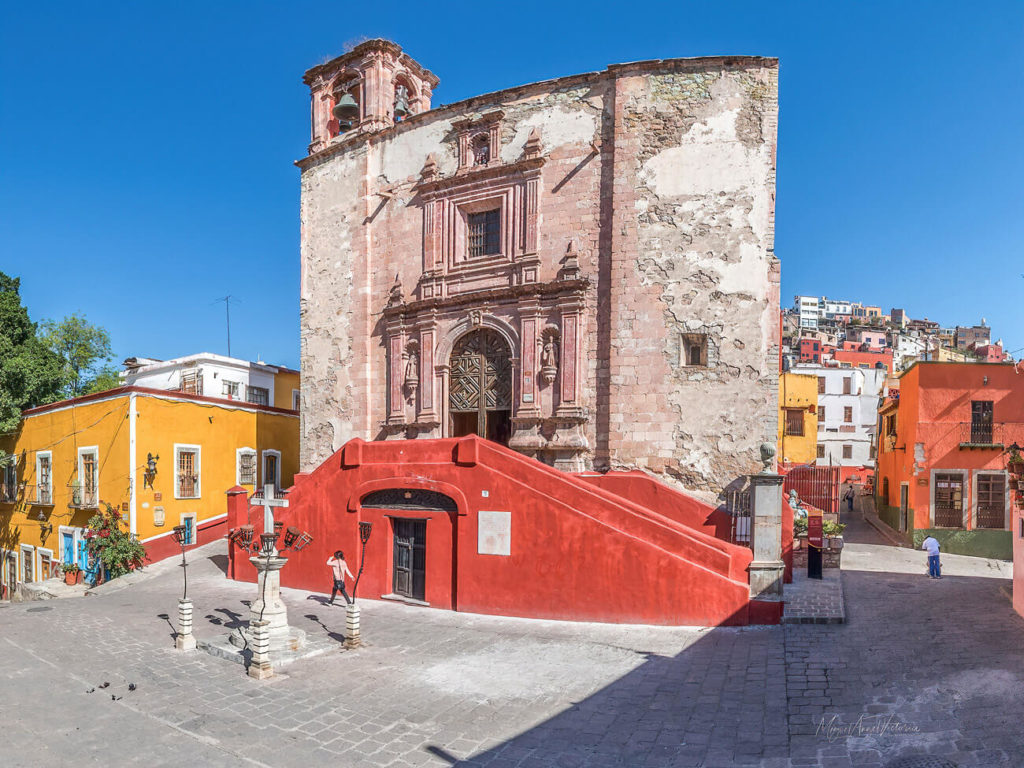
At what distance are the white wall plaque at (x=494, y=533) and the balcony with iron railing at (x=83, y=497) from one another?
44.1ft

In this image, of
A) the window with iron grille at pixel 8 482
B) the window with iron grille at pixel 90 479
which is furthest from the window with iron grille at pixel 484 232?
the window with iron grille at pixel 8 482

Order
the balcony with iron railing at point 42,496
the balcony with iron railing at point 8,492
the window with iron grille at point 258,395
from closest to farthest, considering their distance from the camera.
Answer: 1. the balcony with iron railing at point 42,496
2. the balcony with iron railing at point 8,492
3. the window with iron grille at point 258,395

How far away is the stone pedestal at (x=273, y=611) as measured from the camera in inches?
397

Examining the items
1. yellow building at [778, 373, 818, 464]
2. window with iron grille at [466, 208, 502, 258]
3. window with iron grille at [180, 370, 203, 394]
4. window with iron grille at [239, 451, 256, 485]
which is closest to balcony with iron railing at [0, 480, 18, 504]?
window with iron grille at [180, 370, 203, 394]

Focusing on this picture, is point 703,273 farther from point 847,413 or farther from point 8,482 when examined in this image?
point 847,413

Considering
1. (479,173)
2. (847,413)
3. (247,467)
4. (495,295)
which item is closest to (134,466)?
(247,467)

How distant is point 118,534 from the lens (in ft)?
62.9

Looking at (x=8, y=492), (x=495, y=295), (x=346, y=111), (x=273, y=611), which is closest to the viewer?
(x=273, y=611)

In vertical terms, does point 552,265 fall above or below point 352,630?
above

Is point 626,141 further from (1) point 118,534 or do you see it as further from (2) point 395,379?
(1) point 118,534

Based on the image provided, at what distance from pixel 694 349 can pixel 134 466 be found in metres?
15.4

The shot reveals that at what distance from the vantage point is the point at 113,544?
18906mm

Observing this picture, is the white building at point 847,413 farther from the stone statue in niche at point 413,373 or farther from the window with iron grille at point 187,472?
the window with iron grille at point 187,472

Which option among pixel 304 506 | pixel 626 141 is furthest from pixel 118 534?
pixel 626 141
